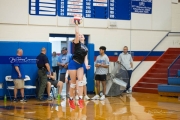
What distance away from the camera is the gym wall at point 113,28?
16.3m

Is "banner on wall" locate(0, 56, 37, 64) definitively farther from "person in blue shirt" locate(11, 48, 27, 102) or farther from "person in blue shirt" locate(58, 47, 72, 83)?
"person in blue shirt" locate(58, 47, 72, 83)

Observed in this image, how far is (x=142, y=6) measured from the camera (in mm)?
19797

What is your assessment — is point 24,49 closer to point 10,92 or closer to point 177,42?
point 10,92

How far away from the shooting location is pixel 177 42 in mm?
20656

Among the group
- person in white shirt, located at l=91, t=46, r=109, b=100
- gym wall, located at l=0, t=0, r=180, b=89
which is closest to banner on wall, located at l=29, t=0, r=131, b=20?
gym wall, located at l=0, t=0, r=180, b=89

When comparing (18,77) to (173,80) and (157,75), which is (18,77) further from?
(157,75)

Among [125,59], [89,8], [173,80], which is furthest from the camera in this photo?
[125,59]

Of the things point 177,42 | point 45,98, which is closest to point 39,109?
point 45,98

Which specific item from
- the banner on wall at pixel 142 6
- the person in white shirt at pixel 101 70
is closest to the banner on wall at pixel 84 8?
the banner on wall at pixel 142 6

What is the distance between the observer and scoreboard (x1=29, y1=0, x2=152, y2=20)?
16938mm

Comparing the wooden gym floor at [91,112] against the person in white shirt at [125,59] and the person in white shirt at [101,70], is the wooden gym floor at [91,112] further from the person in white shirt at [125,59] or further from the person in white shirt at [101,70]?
the person in white shirt at [125,59]

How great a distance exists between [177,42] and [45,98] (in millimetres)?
8601

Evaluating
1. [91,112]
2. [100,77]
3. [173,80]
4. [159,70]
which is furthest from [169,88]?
[91,112]

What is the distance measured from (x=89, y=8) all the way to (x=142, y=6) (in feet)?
10.3
